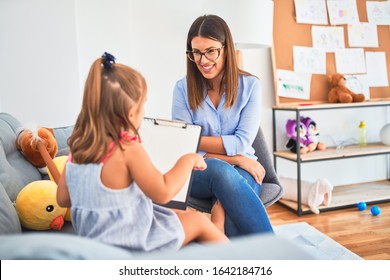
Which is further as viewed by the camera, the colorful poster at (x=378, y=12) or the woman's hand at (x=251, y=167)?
the colorful poster at (x=378, y=12)

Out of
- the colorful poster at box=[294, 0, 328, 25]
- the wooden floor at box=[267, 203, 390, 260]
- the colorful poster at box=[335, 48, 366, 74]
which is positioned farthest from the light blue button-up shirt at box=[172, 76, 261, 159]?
the colorful poster at box=[335, 48, 366, 74]

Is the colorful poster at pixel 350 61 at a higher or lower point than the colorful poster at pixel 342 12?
lower

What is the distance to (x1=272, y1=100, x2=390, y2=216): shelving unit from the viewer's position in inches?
89.5

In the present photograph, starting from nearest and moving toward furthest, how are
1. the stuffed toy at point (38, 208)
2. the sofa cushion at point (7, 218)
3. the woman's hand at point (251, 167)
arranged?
the sofa cushion at point (7, 218)
the stuffed toy at point (38, 208)
the woman's hand at point (251, 167)

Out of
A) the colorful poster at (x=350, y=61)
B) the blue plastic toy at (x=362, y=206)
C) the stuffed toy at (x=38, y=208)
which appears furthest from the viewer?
the colorful poster at (x=350, y=61)

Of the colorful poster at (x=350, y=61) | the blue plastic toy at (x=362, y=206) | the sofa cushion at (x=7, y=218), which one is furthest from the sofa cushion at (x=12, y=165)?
the colorful poster at (x=350, y=61)

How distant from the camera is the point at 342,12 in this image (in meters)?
2.59

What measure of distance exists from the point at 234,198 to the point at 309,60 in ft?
5.50

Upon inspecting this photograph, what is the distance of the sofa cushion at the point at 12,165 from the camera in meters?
1.10

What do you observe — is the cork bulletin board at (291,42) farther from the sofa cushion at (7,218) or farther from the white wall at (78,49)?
the sofa cushion at (7,218)

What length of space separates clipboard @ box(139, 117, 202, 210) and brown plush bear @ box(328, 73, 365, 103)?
1677mm

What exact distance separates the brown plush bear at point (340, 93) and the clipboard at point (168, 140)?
1677 mm
